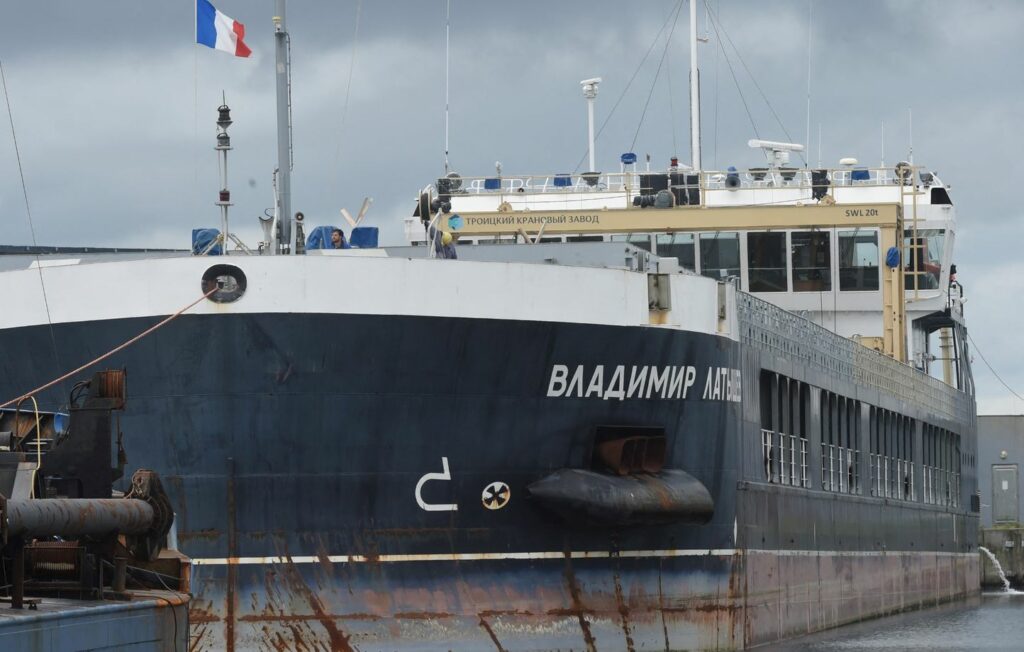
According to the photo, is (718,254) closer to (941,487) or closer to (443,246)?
(941,487)

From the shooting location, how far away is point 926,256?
35.0 metres

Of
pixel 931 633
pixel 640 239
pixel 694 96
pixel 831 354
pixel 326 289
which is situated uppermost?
pixel 694 96

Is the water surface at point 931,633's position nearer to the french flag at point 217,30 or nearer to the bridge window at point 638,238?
the bridge window at point 638,238

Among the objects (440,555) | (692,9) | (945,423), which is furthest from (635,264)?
(945,423)

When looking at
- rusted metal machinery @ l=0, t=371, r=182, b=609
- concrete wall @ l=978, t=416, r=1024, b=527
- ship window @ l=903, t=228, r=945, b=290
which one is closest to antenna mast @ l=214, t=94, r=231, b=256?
rusted metal machinery @ l=0, t=371, r=182, b=609

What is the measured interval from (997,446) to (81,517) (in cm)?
5084

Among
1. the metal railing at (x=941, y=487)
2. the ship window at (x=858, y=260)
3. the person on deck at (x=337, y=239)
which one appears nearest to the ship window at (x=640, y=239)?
the ship window at (x=858, y=260)

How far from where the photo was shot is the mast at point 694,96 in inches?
1427

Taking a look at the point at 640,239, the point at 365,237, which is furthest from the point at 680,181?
the point at 365,237

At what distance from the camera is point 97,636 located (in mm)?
10633

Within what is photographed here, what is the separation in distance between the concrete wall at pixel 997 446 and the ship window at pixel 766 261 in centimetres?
3029

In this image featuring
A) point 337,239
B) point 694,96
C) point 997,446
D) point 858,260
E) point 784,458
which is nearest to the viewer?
point 337,239

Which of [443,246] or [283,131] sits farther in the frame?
[443,246]

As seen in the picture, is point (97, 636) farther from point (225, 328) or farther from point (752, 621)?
point (752, 621)
